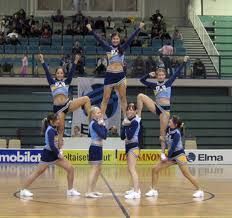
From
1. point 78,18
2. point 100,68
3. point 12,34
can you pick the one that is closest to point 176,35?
point 78,18

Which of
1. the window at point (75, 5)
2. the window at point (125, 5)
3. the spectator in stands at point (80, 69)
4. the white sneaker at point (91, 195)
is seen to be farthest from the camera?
the window at point (125, 5)

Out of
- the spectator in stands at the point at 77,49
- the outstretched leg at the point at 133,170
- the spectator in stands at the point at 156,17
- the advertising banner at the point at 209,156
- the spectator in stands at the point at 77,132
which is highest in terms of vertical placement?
the spectator in stands at the point at 156,17

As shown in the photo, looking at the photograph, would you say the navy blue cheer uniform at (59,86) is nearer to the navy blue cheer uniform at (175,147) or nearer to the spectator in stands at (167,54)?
the navy blue cheer uniform at (175,147)

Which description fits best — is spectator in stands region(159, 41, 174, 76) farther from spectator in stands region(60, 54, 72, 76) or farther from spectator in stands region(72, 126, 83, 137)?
spectator in stands region(72, 126, 83, 137)

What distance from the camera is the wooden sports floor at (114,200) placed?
9.10m

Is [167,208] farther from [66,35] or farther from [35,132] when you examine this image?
[66,35]

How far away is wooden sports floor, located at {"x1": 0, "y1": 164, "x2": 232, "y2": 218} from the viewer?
9.10 metres

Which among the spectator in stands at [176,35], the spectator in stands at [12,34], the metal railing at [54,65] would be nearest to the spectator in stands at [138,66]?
the metal railing at [54,65]

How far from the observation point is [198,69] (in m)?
24.0

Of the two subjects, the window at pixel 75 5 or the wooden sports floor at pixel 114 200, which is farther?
the window at pixel 75 5

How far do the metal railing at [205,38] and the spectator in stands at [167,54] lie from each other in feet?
5.91

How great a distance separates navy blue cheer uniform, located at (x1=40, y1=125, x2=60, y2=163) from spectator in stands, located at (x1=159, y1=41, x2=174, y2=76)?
1174 cm

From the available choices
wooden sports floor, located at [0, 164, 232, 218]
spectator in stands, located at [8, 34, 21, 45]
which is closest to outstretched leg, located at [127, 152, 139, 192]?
wooden sports floor, located at [0, 164, 232, 218]

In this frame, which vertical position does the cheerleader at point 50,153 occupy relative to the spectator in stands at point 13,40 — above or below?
below
